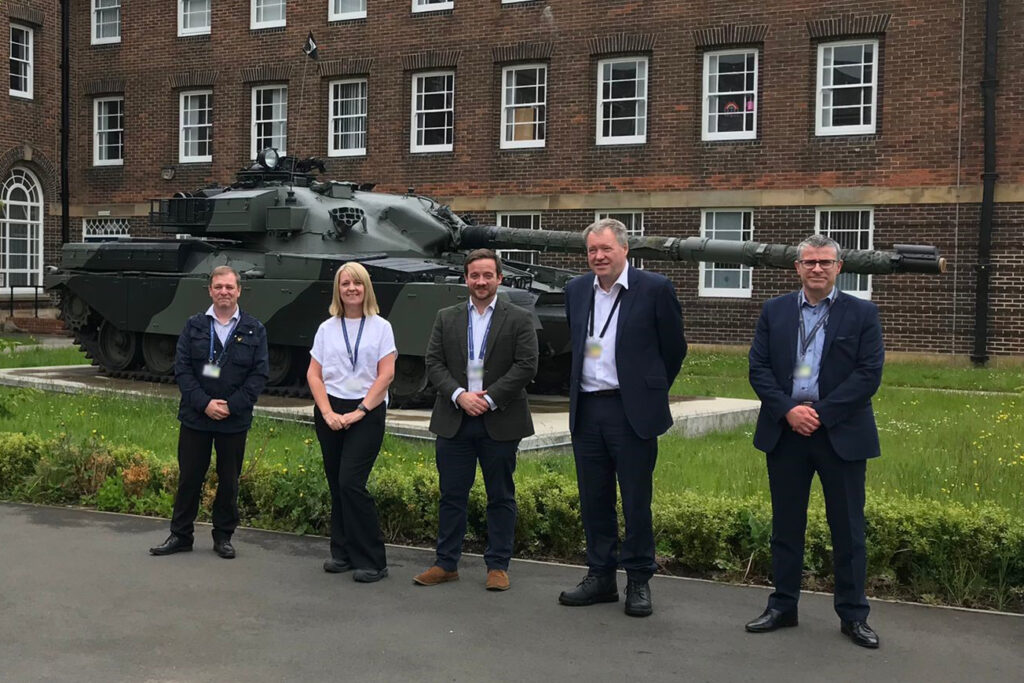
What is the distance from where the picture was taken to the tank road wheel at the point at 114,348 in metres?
16.8

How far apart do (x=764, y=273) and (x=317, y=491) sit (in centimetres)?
1594

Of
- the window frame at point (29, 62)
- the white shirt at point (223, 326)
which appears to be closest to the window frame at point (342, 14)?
the window frame at point (29, 62)

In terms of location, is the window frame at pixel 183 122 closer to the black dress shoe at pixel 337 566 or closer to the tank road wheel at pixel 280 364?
the tank road wheel at pixel 280 364

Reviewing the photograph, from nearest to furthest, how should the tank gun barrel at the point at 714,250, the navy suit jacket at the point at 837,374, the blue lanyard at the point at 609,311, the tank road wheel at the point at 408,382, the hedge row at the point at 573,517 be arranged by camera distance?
the navy suit jacket at the point at 837,374 < the blue lanyard at the point at 609,311 < the hedge row at the point at 573,517 < the tank gun barrel at the point at 714,250 < the tank road wheel at the point at 408,382

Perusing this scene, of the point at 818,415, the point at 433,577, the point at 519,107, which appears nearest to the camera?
the point at 818,415

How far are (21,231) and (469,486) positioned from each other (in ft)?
84.0

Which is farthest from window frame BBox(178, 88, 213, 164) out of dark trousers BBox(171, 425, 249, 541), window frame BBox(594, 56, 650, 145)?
dark trousers BBox(171, 425, 249, 541)

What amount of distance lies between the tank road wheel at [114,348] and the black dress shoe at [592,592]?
1174cm

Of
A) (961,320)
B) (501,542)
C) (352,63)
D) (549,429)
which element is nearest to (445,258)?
(549,429)

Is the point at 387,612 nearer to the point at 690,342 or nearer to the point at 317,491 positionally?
the point at 317,491

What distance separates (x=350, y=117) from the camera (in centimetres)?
2648

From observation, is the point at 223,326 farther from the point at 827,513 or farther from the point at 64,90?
the point at 64,90

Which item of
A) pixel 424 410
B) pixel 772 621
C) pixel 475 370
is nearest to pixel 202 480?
pixel 475 370

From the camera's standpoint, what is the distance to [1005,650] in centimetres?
552
